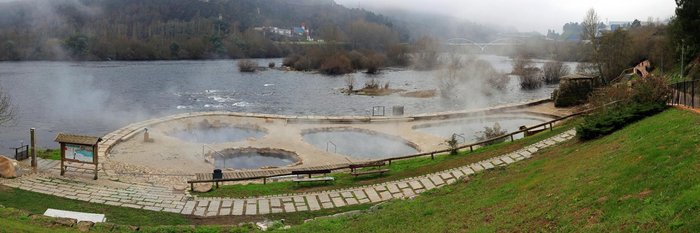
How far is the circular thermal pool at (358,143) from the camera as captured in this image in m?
30.0

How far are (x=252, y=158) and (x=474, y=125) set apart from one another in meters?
16.4

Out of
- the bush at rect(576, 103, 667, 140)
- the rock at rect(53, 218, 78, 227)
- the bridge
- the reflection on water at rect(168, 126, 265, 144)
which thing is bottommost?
the reflection on water at rect(168, 126, 265, 144)

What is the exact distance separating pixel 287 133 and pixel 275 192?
15560 mm

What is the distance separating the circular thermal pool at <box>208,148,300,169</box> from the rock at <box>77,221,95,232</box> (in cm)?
1352

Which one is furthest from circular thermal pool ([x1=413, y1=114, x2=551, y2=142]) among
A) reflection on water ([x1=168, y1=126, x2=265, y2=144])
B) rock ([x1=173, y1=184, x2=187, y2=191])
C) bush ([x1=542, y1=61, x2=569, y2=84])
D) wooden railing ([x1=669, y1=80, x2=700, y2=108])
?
bush ([x1=542, y1=61, x2=569, y2=84])

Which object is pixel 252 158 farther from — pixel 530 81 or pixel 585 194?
pixel 530 81

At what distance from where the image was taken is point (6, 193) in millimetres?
17328

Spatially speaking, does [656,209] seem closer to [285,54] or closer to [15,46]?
[15,46]

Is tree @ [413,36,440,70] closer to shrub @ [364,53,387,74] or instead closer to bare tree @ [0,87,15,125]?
shrub @ [364,53,387,74]

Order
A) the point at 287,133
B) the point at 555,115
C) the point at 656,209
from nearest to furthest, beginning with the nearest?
the point at 656,209, the point at 287,133, the point at 555,115

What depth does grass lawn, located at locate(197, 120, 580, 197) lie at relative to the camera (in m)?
19.0

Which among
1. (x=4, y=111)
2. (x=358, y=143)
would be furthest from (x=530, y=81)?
(x=4, y=111)

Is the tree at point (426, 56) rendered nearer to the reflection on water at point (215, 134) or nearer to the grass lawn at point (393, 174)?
the reflection on water at point (215, 134)

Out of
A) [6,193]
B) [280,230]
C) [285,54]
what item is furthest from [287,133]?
[285,54]
